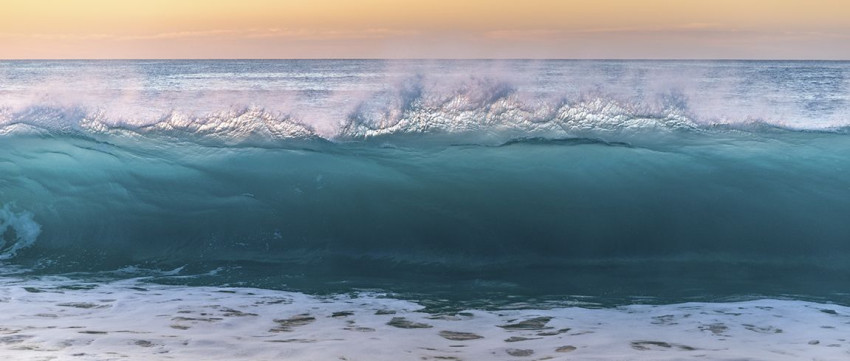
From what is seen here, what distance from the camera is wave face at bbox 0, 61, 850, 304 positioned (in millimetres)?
7512

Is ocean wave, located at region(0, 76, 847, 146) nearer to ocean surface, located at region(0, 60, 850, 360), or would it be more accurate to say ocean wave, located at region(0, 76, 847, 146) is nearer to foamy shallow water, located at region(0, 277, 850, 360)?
ocean surface, located at region(0, 60, 850, 360)

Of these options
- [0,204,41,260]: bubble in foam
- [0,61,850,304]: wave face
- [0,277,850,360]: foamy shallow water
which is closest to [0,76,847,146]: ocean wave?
[0,61,850,304]: wave face

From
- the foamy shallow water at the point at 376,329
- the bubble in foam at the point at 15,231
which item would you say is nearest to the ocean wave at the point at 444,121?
the bubble in foam at the point at 15,231

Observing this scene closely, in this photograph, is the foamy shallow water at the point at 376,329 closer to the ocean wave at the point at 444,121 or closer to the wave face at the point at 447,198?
the wave face at the point at 447,198

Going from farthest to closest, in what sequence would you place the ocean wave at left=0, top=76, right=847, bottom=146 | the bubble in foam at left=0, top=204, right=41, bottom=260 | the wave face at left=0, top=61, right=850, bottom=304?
1. the ocean wave at left=0, top=76, right=847, bottom=146
2. the bubble in foam at left=0, top=204, right=41, bottom=260
3. the wave face at left=0, top=61, right=850, bottom=304

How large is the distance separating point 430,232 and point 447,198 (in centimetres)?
90

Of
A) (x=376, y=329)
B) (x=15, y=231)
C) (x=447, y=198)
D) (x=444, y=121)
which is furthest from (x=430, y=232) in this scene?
(x=15, y=231)

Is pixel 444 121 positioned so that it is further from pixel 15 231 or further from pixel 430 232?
pixel 15 231

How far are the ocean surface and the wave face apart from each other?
4 cm

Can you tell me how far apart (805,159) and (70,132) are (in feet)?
29.8

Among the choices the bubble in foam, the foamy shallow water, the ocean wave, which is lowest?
the foamy shallow water

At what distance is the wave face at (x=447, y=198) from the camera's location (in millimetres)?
Result: 7512

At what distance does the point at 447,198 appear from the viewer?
9.33 meters

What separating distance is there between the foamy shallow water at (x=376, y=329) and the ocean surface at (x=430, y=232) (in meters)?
0.02
